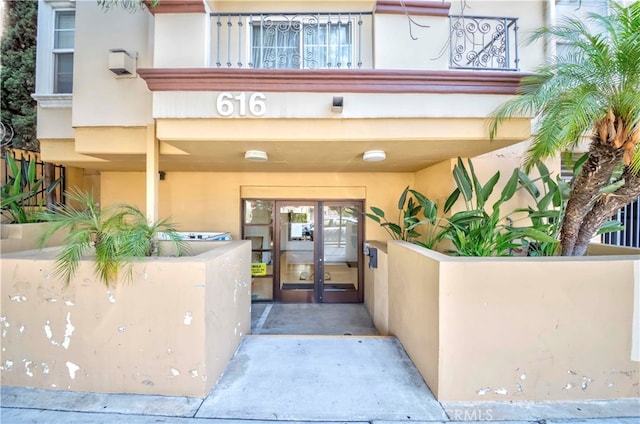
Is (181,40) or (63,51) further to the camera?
(63,51)

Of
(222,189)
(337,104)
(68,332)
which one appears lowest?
(68,332)

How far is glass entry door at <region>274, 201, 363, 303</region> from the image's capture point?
681 cm

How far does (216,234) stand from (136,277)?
3.42 m

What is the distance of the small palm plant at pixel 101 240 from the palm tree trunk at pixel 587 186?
5097mm

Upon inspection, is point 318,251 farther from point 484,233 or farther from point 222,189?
point 484,233

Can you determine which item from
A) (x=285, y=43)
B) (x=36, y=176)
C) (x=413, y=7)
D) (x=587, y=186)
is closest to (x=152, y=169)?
(x=285, y=43)

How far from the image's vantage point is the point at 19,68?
28.6 ft

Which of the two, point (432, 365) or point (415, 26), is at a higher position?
point (415, 26)

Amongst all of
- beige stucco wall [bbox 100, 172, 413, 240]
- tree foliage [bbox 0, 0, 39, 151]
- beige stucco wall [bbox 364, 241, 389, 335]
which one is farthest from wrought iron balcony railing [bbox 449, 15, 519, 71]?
tree foliage [bbox 0, 0, 39, 151]

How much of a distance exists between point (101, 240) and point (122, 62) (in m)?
2.82

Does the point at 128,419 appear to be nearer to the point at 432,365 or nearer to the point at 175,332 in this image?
the point at 175,332

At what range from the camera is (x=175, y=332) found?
2.87 meters

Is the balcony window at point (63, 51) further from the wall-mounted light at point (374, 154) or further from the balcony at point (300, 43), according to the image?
the wall-mounted light at point (374, 154)

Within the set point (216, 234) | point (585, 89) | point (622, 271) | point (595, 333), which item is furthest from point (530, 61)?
point (216, 234)
